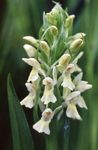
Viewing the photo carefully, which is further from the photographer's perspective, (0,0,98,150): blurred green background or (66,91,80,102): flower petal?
(0,0,98,150): blurred green background

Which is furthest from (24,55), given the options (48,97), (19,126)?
(48,97)

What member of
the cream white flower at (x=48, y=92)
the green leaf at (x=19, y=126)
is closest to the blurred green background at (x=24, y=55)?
the green leaf at (x=19, y=126)

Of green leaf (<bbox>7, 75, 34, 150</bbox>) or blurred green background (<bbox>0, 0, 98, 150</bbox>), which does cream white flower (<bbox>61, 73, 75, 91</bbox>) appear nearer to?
green leaf (<bbox>7, 75, 34, 150</bbox>)

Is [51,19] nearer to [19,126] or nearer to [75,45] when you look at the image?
[75,45]

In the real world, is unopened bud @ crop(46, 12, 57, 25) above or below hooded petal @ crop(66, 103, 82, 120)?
above

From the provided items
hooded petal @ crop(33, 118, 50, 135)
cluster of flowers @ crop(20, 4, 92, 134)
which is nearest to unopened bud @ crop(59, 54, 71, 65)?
cluster of flowers @ crop(20, 4, 92, 134)

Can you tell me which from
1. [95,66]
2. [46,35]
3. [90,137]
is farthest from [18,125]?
[95,66]

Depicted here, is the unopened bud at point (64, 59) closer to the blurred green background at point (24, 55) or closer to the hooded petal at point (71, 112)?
the hooded petal at point (71, 112)
